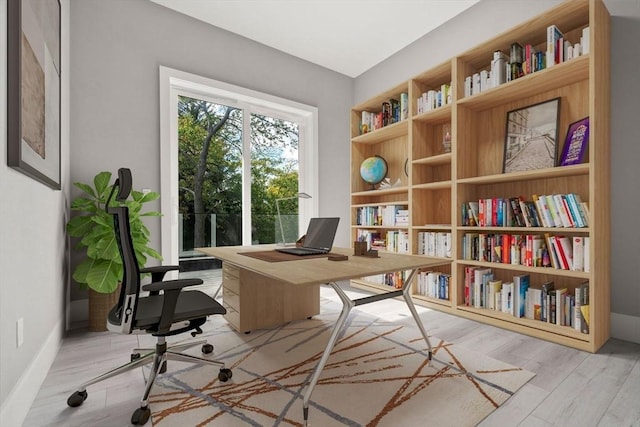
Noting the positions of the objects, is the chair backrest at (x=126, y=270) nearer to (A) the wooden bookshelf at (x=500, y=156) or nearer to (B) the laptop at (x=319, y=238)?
(B) the laptop at (x=319, y=238)

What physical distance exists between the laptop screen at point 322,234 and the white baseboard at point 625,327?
2207mm

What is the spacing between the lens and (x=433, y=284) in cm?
319

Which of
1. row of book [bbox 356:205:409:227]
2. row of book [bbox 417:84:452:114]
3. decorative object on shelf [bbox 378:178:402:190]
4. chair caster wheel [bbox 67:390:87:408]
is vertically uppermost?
row of book [bbox 417:84:452:114]

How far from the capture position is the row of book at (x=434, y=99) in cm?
310

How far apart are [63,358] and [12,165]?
145 centimetres

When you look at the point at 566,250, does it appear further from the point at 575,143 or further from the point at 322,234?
the point at 322,234

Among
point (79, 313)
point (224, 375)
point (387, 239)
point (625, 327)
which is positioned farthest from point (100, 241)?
point (625, 327)

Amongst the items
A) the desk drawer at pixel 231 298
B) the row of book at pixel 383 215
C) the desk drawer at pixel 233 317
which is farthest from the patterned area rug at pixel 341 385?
the row of book at pixel 383 215

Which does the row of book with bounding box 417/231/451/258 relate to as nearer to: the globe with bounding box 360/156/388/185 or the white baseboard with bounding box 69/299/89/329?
the globe with bounding box 360/156/388/185

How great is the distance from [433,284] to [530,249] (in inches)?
39.3

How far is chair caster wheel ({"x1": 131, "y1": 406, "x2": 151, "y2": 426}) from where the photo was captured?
1363 millimetres

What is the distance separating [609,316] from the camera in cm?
230

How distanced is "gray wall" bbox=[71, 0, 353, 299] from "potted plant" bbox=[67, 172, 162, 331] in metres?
0.43

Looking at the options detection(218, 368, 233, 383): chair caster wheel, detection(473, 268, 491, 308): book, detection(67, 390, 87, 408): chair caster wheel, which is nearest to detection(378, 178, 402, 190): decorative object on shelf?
detection(473, 268, 491, 308): book
